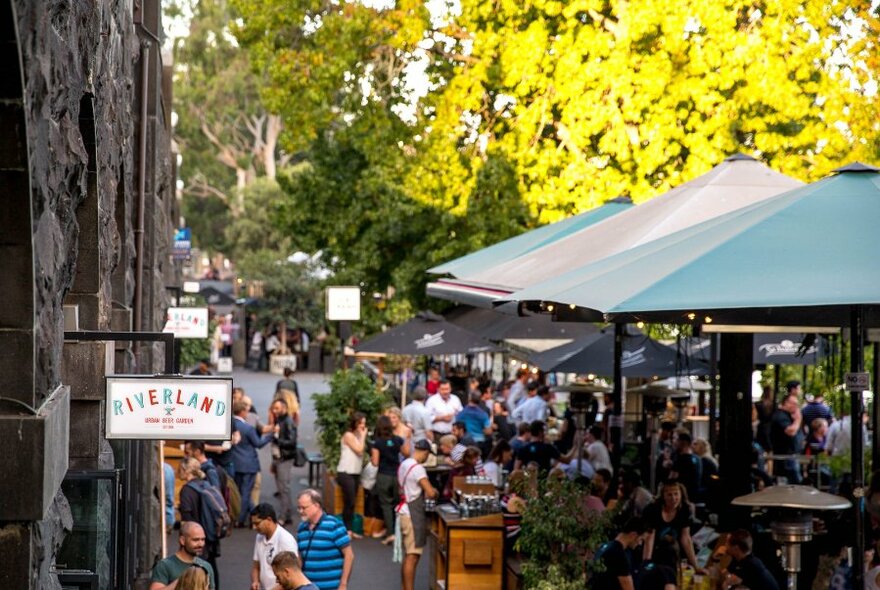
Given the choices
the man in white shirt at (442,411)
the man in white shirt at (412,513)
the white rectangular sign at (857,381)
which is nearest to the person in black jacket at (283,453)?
the man in white shirt at (442,411)

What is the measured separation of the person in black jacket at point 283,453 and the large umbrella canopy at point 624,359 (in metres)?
3.84

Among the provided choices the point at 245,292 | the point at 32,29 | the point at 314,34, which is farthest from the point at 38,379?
the point at 245,292

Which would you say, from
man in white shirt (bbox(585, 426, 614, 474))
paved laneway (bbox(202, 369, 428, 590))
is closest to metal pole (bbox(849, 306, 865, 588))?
paved laneway (bbox(202, 369, 428, 590))

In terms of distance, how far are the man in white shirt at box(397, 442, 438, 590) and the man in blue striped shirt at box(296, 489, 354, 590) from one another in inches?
137

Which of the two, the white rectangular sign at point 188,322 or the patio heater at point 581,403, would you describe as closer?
the patio heater at point 581,403

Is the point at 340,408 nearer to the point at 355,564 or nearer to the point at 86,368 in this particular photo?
the point at 355,564

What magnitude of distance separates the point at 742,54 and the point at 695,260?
12258mm

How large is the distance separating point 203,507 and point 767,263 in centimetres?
739

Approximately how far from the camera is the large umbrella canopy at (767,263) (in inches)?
325

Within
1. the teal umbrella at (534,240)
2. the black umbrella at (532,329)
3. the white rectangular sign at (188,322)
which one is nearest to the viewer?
the teal umbrella at (534,240)

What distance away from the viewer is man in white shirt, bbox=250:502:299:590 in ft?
39.9

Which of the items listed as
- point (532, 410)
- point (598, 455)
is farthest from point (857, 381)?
point (532, 410)

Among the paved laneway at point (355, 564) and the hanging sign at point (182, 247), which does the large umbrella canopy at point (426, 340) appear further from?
the hanging sign at point (182, 247)

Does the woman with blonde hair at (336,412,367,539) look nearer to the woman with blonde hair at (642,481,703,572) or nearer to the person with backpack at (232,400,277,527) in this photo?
the person with backpack at (232,400,277,527)
